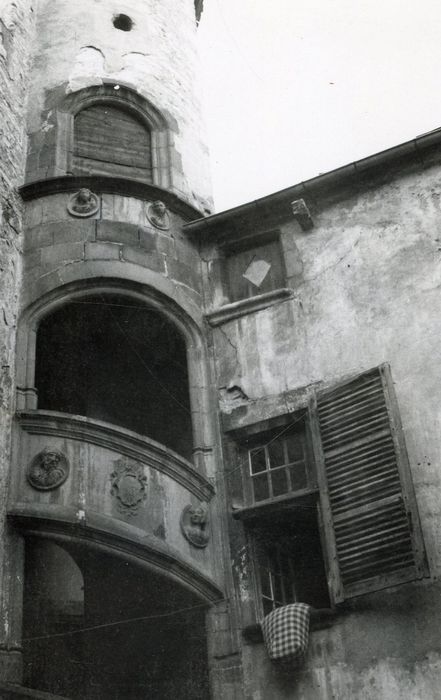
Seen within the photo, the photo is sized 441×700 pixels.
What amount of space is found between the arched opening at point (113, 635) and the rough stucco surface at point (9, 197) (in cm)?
110

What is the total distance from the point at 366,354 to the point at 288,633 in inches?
136

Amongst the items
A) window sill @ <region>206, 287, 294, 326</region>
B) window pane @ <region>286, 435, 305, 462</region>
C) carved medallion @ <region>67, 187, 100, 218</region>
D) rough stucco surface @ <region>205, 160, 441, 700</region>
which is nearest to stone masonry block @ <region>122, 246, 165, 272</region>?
carved medallion @ <region>67, 187, 100, 218</region>

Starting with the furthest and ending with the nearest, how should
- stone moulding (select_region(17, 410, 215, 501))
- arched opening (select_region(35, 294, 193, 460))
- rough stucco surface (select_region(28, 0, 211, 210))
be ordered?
1. rough stucco surface (select_region(28, 0, 211, 210))
2. arched opening (select_region(35, 294, 193, 460))
3. stone moulding (select_region(17, 410, 215, 501))

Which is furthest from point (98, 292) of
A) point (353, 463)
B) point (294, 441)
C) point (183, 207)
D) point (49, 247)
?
point (353, 463)

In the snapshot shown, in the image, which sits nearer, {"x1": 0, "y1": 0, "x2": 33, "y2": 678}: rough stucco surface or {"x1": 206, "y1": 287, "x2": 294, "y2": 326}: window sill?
{"x1": 0, "y1": 0, "x2": 33, "y2": 678}: rough stucco surface

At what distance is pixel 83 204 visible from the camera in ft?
42.5

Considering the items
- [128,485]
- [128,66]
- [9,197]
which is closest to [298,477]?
[128,485]

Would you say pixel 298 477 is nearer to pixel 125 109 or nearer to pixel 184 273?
pixel 184 273

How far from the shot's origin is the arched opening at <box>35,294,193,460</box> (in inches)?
504

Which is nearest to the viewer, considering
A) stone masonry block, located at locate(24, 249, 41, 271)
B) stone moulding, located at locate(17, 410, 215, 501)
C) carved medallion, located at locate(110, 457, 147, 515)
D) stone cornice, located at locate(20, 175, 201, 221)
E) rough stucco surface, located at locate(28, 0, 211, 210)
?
carved medallion, located at locate(110, 457, 147, 515)

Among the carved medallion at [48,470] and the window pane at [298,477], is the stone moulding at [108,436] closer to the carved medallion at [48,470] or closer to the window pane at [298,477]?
the carved medallion at [48,470]

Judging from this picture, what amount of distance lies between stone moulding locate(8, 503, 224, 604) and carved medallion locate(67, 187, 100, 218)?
4228 millimetres

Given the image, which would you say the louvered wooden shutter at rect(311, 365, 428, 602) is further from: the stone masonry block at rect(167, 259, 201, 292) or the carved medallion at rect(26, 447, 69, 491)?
the carved medallion at rect(26, 447, 69, 491)

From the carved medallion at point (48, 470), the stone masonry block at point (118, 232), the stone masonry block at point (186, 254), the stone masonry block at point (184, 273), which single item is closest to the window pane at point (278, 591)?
the carved medallion at point (48, 470)
